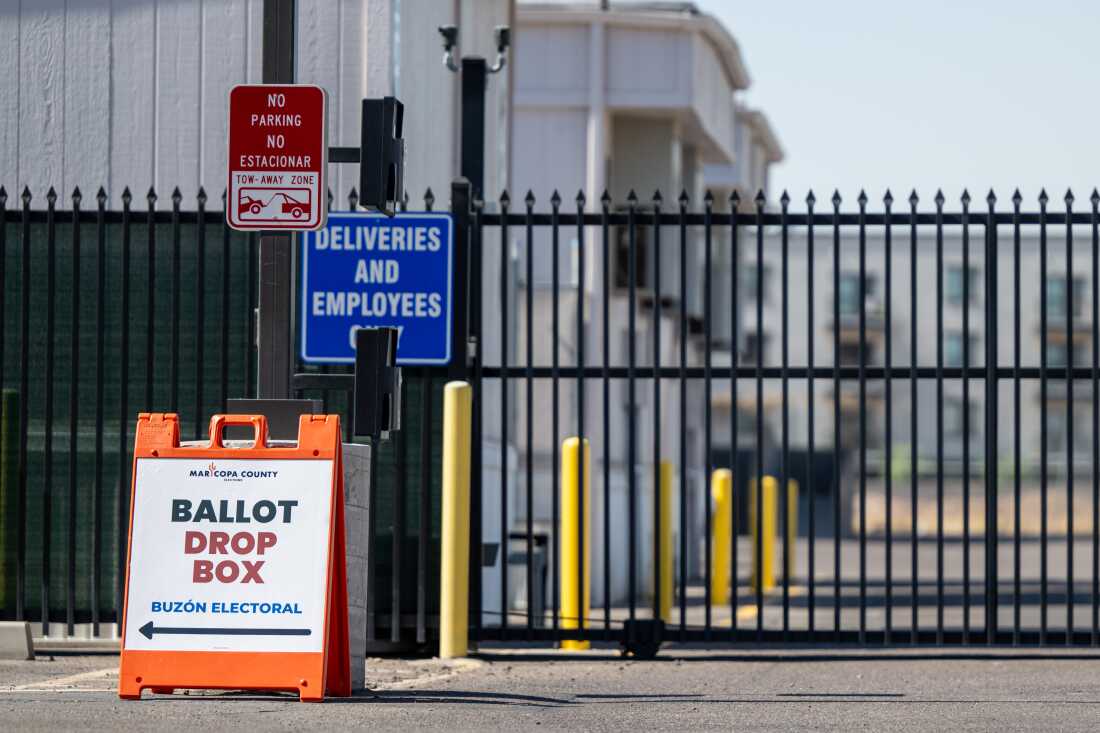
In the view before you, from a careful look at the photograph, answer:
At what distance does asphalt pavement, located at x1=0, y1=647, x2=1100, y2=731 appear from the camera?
858 cm

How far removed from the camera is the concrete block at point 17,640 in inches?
462

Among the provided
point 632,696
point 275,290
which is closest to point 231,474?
point 275,290

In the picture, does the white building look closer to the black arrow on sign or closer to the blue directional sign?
the blue directional sign

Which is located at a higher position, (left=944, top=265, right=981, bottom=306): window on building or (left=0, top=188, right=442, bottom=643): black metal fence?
(left=944, top=265, right=981, bottom=306): window on building

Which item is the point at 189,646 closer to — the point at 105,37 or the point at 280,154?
the point at 280,154

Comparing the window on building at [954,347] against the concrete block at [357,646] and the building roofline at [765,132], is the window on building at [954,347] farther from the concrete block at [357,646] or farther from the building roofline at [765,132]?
the concrete block at [357,646]

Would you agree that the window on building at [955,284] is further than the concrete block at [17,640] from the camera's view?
Yes

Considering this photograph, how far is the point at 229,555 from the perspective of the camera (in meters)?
9.09

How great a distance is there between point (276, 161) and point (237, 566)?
6.44 feet

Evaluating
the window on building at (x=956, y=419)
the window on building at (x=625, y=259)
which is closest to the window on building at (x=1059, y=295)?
the window on building at (x=956, y=419)

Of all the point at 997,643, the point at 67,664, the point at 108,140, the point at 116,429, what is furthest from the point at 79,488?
the point at 997,643

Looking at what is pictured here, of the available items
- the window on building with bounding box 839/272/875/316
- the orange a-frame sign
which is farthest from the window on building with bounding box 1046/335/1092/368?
the orange a-frame sign

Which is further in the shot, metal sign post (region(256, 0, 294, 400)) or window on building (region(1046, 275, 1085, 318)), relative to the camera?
window on building (region(1046, 275, 1085, 318))

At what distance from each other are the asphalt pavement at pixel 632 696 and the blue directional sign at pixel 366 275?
77.9 inches
